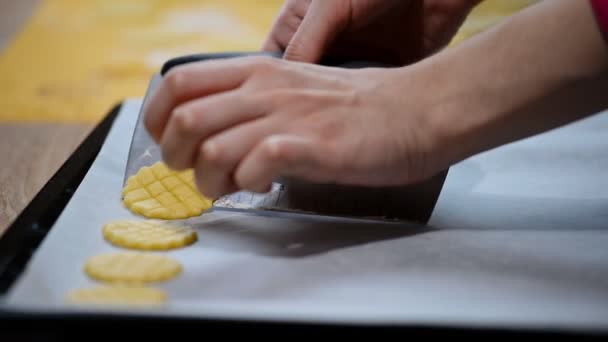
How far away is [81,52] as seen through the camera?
201 centimetres

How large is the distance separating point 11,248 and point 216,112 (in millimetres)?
235

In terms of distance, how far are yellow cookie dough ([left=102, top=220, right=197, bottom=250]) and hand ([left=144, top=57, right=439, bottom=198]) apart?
8 cm

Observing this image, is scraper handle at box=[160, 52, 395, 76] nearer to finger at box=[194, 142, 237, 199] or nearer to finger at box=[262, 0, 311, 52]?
finger at box=[262, 0, 311, 52]

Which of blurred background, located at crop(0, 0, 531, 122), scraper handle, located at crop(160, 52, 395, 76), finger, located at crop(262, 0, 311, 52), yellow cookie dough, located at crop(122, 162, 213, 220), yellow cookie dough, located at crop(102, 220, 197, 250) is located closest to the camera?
yellow cookie dough, located at crop(102, 220, 197, 250)

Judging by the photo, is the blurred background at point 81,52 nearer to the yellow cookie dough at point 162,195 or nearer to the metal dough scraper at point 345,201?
the yellow cookie dough at point 162,195

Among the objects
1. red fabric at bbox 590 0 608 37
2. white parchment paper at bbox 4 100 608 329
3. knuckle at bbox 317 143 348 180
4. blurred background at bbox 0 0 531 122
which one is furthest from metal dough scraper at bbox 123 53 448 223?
blurred background at bbox 0 0 531 122

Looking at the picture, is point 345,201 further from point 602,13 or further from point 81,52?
point 81,52

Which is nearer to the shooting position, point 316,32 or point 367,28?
point 316,32

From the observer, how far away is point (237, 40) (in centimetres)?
208

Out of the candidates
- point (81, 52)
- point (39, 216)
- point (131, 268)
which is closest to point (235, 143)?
point (131, 268)

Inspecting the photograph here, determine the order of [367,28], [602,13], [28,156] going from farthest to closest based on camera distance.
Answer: [28,156] < [367,28] < [602,13]

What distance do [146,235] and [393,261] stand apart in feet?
0.86

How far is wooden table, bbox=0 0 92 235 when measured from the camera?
39.1 inches

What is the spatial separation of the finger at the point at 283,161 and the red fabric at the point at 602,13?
0.27 meters
